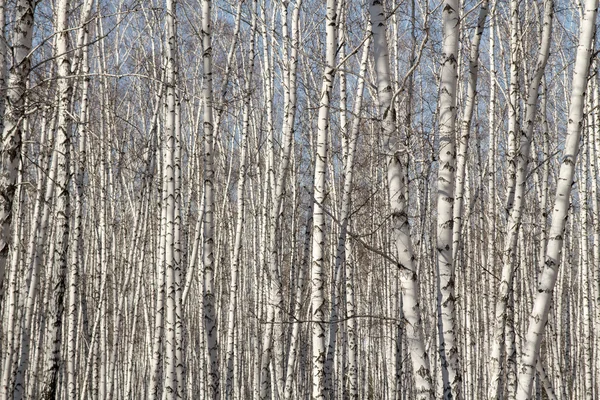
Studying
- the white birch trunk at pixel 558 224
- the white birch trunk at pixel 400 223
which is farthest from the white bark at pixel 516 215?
the white birch trunk at pixel 400 223

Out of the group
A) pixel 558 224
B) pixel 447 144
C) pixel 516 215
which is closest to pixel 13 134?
pixel 447 144

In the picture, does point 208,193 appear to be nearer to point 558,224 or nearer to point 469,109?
point 469,109

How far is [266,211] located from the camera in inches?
356

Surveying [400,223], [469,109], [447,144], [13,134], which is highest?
[469,109]

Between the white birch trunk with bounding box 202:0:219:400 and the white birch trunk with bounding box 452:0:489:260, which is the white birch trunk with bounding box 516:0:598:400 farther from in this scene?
the white birch trunk with bounding box 202:0:219:400

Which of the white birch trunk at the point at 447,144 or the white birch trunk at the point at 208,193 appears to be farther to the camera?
the white birch trunk at the point at 208,193

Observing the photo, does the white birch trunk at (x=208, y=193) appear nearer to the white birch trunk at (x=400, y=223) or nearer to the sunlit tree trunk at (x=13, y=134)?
the sunlit tree trunk at (x=13, y=134)

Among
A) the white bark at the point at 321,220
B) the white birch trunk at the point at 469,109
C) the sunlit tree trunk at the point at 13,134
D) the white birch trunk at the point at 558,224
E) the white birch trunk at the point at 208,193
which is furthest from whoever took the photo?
the white birch trunk at the point at 208,193

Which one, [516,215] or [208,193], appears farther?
[208,193]

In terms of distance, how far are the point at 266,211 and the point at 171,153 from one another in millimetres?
2685

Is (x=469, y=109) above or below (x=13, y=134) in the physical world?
above

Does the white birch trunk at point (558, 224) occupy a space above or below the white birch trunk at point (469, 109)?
below

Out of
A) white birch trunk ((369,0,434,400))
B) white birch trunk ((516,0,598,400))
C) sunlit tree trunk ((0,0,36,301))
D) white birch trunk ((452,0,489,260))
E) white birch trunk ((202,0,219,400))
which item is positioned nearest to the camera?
white birch trunk ((369,0,434,400))

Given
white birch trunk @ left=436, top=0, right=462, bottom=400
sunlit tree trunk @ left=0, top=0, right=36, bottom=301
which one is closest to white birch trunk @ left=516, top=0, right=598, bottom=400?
white birch trunk @ left=436, top=0, right=462, bottom=400
